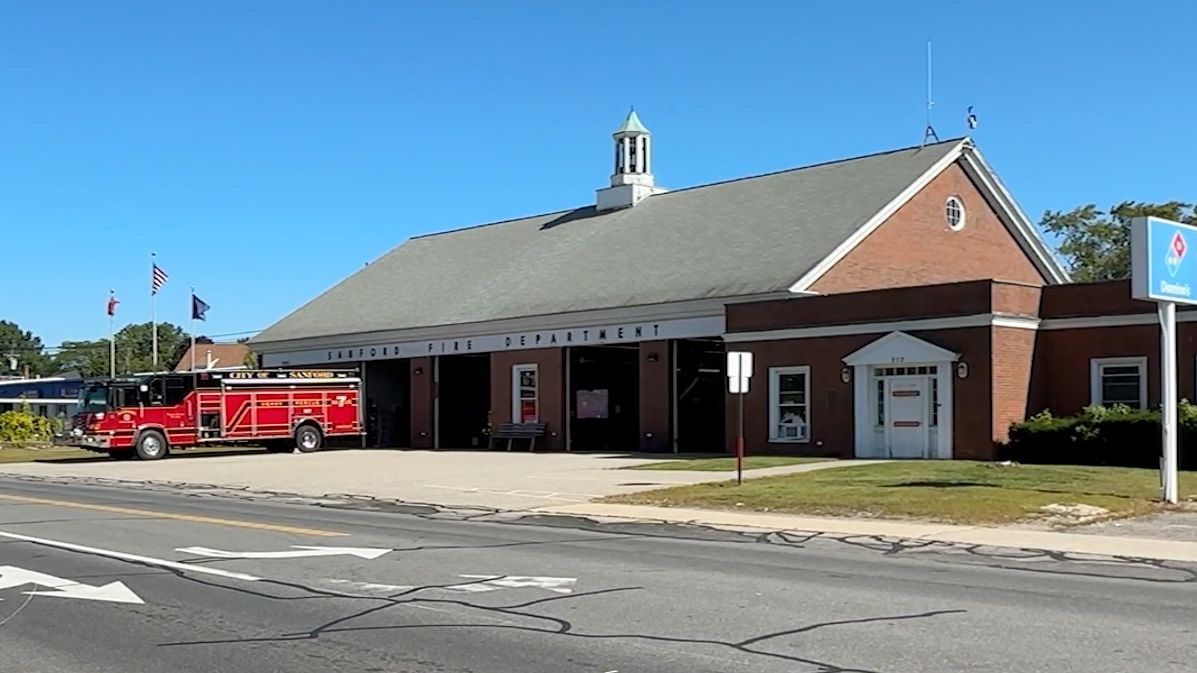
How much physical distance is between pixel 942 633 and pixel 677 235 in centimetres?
3305

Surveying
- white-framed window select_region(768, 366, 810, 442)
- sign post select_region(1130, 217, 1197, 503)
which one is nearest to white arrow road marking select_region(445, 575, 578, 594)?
sign post select_region(1130, 217, 1197, 503)

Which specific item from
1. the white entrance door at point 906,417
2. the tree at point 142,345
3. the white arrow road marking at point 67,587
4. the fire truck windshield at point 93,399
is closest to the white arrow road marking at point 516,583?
the white arrow road marking at point 67,587

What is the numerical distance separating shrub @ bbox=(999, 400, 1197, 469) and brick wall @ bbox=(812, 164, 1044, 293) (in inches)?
292

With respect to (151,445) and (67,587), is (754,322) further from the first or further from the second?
(67,587)

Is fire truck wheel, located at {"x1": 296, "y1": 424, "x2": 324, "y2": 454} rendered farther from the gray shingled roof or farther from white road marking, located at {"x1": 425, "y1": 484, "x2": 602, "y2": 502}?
white road marking, located at {"x1": 425, "y1": 484, "x2": 602, "y2": 502}

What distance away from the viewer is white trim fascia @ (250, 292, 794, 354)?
35375 millimetres

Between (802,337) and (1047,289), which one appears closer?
(1047,289)

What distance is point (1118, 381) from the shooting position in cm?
2930

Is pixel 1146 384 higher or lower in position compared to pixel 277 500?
higher

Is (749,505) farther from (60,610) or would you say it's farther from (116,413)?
(116,413)

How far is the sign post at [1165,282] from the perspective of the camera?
764 inches

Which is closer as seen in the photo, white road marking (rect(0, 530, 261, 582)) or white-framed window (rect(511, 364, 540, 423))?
white road marking (rect(0, 530, 261, 582))

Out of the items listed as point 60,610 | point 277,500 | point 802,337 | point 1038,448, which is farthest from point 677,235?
point 60,610

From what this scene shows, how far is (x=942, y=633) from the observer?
9.14m
